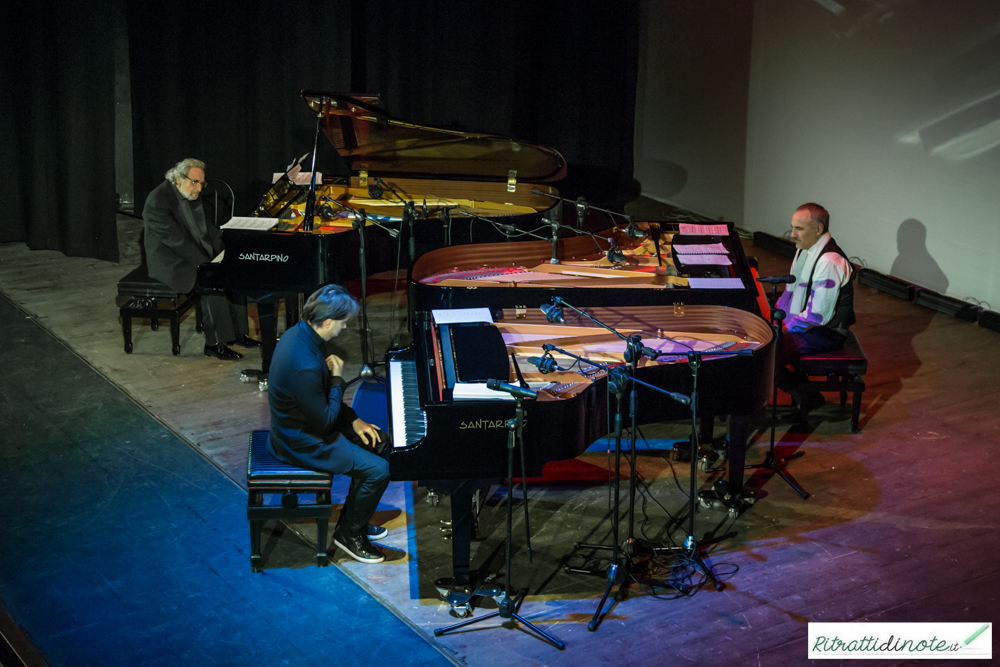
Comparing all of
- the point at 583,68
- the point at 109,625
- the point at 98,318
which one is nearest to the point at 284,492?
the point at 109,625

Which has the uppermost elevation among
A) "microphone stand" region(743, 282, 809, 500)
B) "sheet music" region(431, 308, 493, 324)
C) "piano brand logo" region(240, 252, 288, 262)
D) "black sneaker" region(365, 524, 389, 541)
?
"piano brand logo" region(240, 252, 288, 262)

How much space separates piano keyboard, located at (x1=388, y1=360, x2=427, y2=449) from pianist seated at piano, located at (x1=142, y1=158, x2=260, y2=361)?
2651 mm

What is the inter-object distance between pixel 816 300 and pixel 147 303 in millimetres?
4629

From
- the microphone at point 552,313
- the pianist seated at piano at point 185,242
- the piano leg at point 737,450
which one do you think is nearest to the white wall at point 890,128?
the piano leg at point 737,450

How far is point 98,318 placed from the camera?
8.09m

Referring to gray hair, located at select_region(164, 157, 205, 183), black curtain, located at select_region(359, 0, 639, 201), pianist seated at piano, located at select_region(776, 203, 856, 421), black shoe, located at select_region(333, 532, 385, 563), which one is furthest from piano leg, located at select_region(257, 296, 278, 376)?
black curtain, located at select_region(359, 0, 639, 201)

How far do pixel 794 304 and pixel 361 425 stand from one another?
3102 millimetres

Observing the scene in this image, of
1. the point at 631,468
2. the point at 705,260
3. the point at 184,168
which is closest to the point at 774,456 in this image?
the point at 705,260

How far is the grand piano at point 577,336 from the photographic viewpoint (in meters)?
4.29

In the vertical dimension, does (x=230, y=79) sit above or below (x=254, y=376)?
above

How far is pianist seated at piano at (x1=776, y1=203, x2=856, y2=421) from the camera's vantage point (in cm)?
625

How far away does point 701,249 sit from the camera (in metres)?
6.68

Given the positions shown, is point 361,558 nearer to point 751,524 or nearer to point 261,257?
point 751,524

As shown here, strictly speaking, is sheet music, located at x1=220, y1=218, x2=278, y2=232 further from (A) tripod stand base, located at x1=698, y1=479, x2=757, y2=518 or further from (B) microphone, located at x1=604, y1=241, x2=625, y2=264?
(A) tripod stand base, located at x1=698, y1=479, x2=757, y2=518
